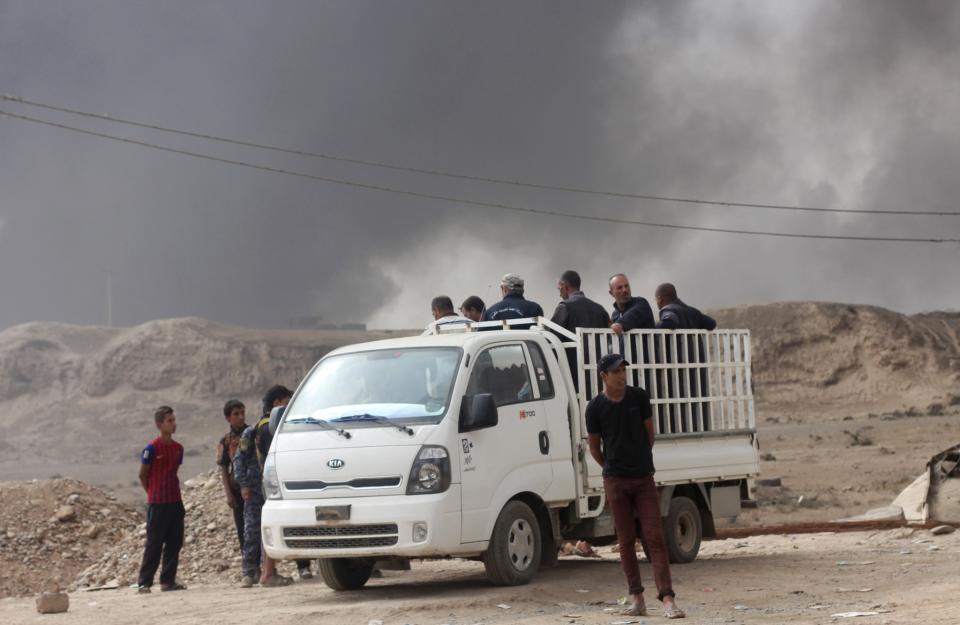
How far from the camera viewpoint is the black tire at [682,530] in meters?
14.0

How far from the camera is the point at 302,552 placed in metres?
11.5

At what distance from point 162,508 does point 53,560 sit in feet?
26.0

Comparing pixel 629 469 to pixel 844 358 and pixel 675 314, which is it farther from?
pixel 844 358

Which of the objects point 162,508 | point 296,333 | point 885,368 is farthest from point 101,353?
point 162,508

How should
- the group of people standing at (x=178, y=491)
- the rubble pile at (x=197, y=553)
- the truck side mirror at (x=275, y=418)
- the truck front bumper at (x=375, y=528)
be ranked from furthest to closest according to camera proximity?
the rubble pile at (x=197, y=553)
the group of people standing at (x=178, y=491)
the truck side mirror at (x=275, y=418)
the truck front bumper at (x=375, y=528)

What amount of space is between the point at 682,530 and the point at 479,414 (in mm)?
4212

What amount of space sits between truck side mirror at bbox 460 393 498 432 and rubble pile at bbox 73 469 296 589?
641 cm

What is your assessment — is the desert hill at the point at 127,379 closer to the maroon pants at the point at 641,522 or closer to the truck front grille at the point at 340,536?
the truck front grille at the point at 340,536

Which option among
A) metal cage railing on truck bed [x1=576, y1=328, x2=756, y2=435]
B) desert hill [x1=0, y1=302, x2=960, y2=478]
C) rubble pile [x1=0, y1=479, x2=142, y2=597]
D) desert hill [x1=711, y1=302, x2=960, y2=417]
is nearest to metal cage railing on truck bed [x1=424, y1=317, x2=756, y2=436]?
metal cage railing on truck bed [x1=576, y1=328, x2=756, y2=435]

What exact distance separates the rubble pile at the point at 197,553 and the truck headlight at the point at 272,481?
17.5 ft

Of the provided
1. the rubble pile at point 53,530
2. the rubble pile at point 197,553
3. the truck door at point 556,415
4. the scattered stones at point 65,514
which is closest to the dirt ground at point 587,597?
the truck door at point 556,415

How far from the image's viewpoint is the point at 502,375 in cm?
1223

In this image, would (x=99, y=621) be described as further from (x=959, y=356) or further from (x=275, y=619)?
(x=959, y=356)

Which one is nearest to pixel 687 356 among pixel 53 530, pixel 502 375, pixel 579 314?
pixel 579 314
